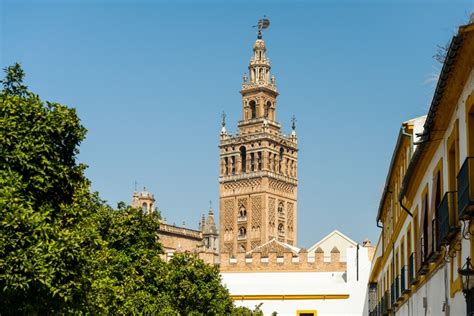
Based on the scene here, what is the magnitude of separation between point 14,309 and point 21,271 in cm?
97

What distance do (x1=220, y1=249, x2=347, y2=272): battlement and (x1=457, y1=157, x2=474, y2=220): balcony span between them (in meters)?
52.8

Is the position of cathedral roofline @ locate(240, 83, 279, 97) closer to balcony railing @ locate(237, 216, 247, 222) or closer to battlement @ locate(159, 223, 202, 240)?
balcony railing @ locate(237, 216, 247, 222)

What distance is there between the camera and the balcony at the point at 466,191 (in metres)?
10.8

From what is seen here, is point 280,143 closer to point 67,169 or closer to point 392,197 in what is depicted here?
point 392,197

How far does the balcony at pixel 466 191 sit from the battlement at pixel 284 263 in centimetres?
5277

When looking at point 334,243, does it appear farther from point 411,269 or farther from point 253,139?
point 411,269

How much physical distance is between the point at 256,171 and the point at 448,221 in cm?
10293

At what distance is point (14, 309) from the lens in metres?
17.1

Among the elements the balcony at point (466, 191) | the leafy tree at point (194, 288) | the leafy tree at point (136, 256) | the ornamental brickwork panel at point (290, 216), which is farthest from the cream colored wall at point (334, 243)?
the balcony at point (466, 191)

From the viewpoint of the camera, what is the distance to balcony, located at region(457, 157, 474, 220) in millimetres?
10758

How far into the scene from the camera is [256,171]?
116m

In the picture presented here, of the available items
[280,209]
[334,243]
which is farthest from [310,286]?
[280,209]

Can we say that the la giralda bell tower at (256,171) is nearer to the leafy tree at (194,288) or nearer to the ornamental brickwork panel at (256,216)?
the ornamental brickwork panel at (256,216)

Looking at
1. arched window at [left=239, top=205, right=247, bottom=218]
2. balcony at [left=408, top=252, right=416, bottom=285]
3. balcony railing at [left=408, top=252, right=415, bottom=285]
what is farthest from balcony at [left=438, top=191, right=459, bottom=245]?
arched window at [left=239, top=205, right=247, bottom=218]
